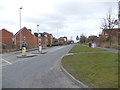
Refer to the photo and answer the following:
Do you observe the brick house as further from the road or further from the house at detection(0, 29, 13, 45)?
the road

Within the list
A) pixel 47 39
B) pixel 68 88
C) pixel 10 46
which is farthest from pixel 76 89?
pixel 47 39

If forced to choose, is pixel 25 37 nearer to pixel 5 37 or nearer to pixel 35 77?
pixel 5 37

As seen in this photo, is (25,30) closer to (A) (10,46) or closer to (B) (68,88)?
(A) (10,46)

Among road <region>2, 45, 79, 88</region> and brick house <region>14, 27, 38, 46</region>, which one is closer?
road <region>2, 45, 79, 88</region>

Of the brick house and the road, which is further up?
the brick house

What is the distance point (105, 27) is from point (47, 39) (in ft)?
234

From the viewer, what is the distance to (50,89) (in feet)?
19.7

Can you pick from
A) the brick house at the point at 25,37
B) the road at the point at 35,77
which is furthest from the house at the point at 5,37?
the road at the point at 35,77

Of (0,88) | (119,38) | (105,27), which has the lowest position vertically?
(0,88)

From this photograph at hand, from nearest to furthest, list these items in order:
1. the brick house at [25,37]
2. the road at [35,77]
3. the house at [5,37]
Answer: the road at [35,77] < the house at [5,37] < the brick house at [25,37]

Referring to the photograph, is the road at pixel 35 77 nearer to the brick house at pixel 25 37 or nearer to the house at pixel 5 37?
the brick house at pixel 25 37

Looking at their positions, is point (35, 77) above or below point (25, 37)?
below

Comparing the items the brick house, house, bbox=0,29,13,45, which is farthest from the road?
house, bbox=0,29,13,45

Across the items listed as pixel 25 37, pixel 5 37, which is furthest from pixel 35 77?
pixel 25 37
